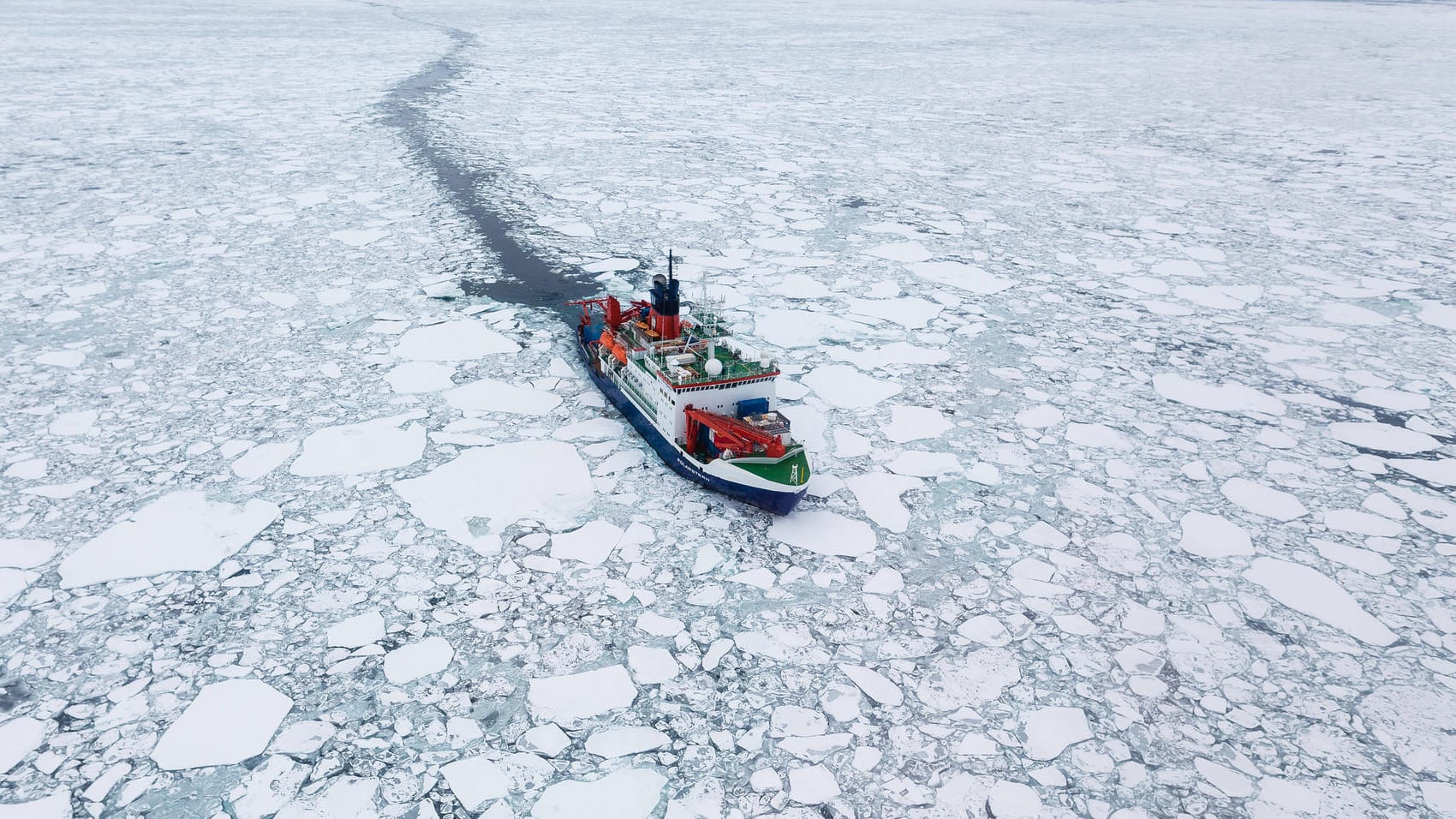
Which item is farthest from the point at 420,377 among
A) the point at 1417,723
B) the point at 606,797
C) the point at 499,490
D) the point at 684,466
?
the point at 1417,723

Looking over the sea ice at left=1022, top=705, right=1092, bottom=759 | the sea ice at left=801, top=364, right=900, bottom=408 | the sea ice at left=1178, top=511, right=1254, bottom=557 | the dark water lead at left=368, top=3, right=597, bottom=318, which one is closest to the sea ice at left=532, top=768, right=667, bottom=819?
the sea ice at left=1022, top=705, right=1092, bottom=759

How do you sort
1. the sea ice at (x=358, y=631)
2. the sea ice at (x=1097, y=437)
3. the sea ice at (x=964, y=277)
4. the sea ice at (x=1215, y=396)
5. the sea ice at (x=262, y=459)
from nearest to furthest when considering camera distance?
1. the sea ice at (x=358, y=631)
2. the sea ice at (x=262, y=459)
3. the sea ice at (x=1097, y=437)
4. the sea ice at (x=1215, y=396)
5. the sea ice at (x=964, y=277)

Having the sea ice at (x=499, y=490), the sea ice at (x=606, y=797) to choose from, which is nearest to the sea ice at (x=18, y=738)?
the sea ice at (x=499, y=490)

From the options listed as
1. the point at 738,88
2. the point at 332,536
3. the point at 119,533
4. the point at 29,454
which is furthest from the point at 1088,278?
the point at 738,88

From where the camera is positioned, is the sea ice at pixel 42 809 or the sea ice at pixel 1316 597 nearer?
the sea ice at pixel 42 809

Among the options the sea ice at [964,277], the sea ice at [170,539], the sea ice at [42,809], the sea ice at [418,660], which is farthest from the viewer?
the sea ice at [964,277]

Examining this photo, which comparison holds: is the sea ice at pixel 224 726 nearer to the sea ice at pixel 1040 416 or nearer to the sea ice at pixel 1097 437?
the sea ice at pixel 1040 416

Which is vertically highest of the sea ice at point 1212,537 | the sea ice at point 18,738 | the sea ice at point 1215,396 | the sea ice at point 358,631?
the sea ice at point 1215,396
